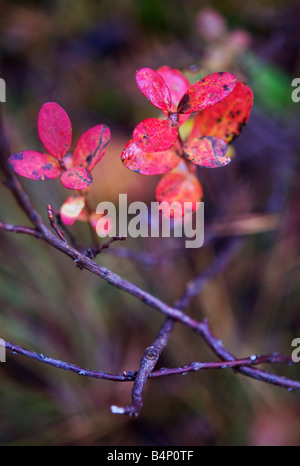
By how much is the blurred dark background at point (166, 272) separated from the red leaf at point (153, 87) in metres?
0.61

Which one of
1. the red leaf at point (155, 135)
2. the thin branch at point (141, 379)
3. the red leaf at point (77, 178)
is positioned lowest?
the thin branch at point (141, 379)

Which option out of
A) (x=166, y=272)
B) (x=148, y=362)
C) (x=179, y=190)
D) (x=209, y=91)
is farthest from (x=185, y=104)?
(x=166, y=272)

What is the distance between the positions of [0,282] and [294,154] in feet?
3.07

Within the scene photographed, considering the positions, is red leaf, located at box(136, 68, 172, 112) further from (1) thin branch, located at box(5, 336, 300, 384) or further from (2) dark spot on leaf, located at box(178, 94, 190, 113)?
(1) thin branch, located at box(5, 336, 300, 384)

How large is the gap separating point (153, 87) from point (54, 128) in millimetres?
133

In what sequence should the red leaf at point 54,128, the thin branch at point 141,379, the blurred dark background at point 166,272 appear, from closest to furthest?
the thin branch at point 141,379 < the red leaf at point 54,128 < the blurred dark background at point 166,272

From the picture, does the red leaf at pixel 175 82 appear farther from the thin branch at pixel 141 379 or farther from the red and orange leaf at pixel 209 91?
the thin branch at pixel 141 379

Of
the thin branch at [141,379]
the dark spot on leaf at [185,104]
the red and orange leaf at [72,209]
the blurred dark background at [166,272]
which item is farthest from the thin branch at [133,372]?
the blurred dark background at [166,272]

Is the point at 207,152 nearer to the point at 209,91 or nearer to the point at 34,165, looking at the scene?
the point at 209,91

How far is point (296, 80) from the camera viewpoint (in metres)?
1.24

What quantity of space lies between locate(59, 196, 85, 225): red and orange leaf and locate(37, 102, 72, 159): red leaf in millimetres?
61

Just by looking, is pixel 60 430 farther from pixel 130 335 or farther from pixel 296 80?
pixel 296 80

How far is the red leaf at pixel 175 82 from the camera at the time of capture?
0.51m

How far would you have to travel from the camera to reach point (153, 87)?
1.35 feet
